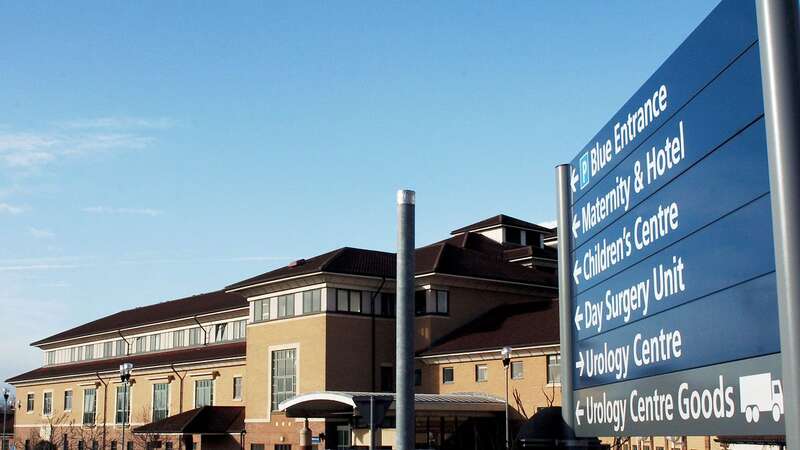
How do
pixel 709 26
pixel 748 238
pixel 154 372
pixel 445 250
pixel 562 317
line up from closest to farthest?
pixel 748 238 < pixel 709 26 < pixel 562 317 < pixel 445 250 < pixel 154 372

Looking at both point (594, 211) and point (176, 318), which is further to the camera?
point (176, 318)

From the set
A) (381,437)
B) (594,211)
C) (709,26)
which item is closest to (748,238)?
(709,26)

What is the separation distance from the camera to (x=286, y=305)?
53.9 metres

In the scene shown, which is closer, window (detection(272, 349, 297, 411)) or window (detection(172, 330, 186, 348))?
window (detection(272, 349, 297, 411))

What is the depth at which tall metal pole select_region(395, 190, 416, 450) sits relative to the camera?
859cm

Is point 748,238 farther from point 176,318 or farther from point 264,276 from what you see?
point 176,318

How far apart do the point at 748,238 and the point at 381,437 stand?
3753cm

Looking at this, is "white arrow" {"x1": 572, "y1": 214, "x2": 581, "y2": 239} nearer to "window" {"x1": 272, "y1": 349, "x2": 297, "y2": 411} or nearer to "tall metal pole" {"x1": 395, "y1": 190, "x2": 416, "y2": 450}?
"tall metal pole" {"x1": 395, "y1": 190, "x2": 416, "y2": 450}

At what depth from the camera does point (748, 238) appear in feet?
14.9

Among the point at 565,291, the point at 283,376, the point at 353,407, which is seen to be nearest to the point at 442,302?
the point at 283,376

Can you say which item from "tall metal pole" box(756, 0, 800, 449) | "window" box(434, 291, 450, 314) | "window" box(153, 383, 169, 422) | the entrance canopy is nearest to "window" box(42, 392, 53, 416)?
"window" box(153, 383, 169, 422)

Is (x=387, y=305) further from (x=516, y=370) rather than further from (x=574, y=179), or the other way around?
(x=574, y=179)

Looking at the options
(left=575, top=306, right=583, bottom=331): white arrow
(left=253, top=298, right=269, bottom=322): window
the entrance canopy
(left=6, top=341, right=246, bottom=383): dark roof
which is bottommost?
the entrance canopy

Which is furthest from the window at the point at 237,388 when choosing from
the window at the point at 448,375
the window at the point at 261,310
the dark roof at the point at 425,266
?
the window at the point at 448,375
